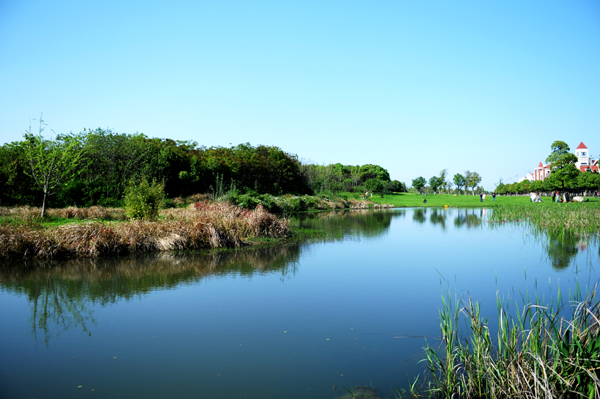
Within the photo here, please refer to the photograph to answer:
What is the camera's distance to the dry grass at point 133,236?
35.7ft

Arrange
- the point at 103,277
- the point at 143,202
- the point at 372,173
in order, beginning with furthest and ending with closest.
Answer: the point at 372,173, the point at 143,202, the point at 103,277

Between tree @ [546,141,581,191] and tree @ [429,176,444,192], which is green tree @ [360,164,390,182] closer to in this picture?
tree @ [429,176,444,192]

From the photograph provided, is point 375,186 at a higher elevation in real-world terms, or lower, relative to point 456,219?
higher

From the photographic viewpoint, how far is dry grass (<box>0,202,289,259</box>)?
10875mm

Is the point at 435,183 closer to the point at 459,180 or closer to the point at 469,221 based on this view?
the point at 459,180

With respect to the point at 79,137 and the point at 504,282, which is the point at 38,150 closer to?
the point at 79,137

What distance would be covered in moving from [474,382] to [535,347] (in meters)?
0.68

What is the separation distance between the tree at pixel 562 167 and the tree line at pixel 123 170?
2628 cm

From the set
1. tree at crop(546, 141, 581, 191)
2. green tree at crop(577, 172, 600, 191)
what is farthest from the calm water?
green tree at crop(577, 172, 600, 191)

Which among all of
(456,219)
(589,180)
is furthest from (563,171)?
(456,219)

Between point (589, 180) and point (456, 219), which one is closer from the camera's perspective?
point (456, 219)

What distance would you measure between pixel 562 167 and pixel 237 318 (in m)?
54.0

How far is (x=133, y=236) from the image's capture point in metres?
12.2

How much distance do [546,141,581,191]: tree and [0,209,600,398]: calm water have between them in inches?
1609
